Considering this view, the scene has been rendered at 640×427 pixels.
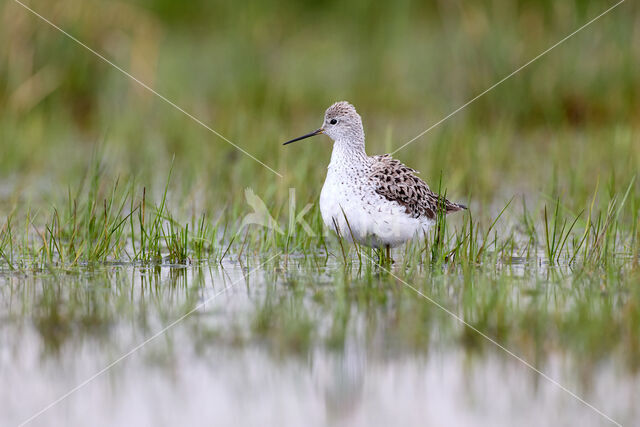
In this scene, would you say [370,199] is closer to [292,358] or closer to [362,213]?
[362,213]

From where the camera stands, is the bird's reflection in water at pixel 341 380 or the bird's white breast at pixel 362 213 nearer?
the bird's reflection in water at pixel 341 380

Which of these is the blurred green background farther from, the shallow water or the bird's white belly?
the shallow water

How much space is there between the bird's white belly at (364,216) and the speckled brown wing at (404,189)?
0.08 metres

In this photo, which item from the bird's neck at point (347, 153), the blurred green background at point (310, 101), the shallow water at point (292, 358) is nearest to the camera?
the shallow water at point (292, 358)

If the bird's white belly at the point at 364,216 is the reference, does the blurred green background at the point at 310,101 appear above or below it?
above

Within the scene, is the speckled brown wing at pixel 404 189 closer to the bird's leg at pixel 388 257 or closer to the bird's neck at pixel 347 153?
the bird's neck at pixel 347 153

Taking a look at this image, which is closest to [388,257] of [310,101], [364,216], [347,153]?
[364,216]

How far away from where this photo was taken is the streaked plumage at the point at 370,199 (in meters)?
6.59

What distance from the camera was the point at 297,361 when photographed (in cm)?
468

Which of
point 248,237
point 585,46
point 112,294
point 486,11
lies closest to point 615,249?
point 248,237

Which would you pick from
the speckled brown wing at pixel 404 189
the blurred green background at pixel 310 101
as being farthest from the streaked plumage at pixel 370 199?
the blurred green background at pixel 310 101

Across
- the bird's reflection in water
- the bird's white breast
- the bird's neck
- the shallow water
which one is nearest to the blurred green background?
the bird's neck

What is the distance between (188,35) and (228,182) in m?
9.48

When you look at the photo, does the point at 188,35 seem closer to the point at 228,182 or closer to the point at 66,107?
the point at 66,107
